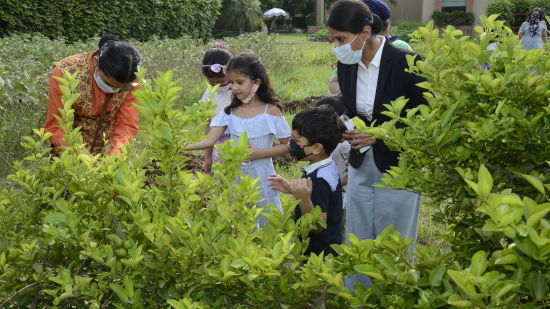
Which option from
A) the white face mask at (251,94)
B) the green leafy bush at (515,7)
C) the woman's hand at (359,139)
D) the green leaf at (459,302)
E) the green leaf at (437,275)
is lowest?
the green leafy bush at (515,7)

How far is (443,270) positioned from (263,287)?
0.55 m

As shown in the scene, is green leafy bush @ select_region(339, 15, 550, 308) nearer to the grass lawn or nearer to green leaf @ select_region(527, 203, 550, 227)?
green leaf @ select_region(527, 203, 550, 227)

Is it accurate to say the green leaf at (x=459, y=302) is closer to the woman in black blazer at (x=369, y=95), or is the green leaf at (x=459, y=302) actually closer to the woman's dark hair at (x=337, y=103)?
the woman in black blazer at (x=369, y=95)

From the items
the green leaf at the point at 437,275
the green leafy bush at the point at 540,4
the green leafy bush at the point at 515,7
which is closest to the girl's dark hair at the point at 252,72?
the green leaf at the point at 437,275

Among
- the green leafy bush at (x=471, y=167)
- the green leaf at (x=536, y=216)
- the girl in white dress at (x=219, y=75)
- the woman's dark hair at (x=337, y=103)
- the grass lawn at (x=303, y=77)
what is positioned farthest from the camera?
the grass lawn at (x=303, y=77)

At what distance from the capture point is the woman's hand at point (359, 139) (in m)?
2.80

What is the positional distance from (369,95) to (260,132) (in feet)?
2.98

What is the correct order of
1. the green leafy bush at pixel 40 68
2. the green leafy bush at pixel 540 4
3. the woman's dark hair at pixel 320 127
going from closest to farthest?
the woman's dark hair at pixel 320 127
the green leafy bush at pixel 40 68
the green leafy bush at pixel 540 4

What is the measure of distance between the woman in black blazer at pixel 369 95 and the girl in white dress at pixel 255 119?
0.66 m

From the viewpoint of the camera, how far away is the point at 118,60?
10.2ft

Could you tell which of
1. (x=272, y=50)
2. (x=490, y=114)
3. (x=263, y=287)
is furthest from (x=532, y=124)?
(x=272, y=50)

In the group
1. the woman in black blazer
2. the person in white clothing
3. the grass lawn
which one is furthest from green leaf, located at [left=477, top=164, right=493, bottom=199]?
the grass lawn

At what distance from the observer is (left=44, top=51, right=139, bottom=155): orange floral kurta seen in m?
3.26

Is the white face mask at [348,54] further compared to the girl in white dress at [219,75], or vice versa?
the girl in white dress at [219,75]
